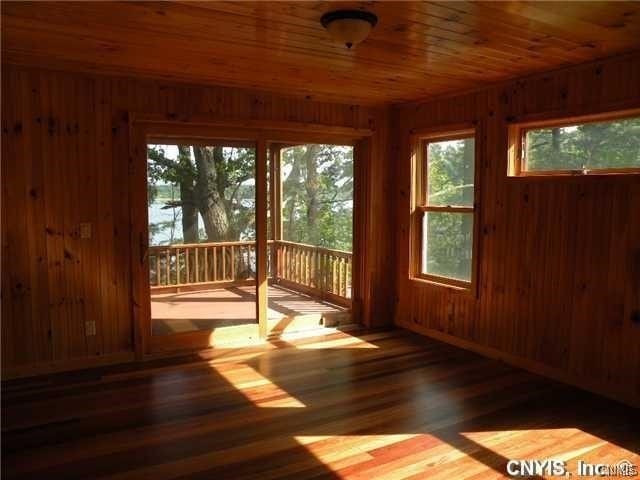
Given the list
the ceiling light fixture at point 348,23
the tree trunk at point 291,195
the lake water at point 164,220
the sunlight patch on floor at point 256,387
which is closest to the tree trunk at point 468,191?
the tree trunk at point 291,195

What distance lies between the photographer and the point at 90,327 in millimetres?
4180

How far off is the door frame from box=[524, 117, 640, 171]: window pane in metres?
1.78

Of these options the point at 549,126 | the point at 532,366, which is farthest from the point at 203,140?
the point at 532,366

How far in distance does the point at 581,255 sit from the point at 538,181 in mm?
666

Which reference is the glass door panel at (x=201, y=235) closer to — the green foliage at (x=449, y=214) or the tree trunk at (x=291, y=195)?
the tree trunk at (x=291, y=195)

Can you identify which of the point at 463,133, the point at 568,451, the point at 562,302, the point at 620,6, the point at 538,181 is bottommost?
the point at 568,451

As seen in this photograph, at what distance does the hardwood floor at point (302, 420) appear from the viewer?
2711 millimetres

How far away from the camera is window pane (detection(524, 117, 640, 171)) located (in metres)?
3.49

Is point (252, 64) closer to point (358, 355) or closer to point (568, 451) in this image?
point (358, 355)

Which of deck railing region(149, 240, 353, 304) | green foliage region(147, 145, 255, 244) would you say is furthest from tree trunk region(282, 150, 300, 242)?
green foliage region(147, 145, 255, 244)

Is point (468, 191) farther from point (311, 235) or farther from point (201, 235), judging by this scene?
point (201, 235)

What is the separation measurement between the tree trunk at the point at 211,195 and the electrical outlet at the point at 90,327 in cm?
119

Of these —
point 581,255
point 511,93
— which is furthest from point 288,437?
point 511,93

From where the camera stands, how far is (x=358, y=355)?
14.9ft
